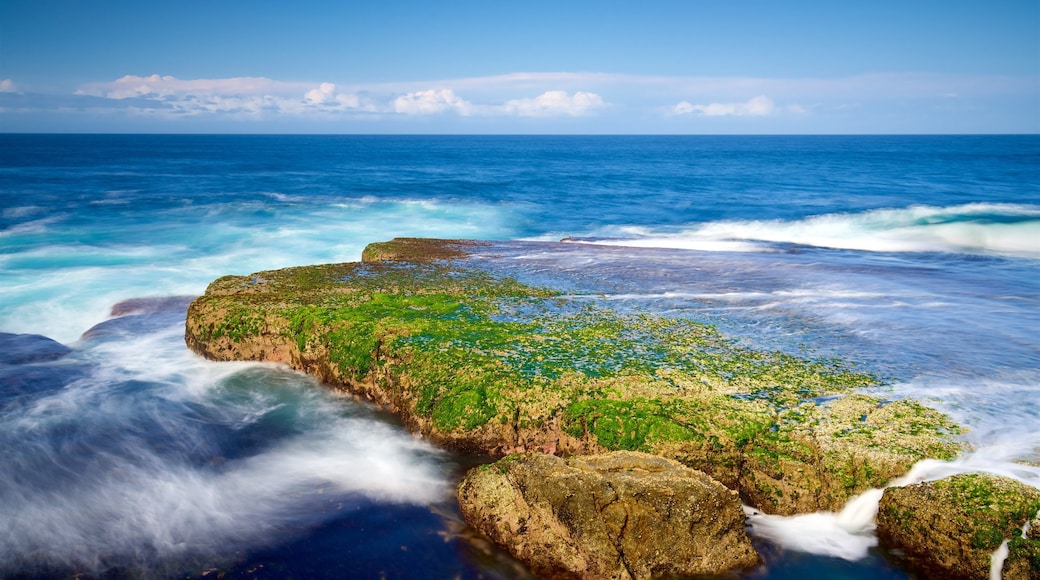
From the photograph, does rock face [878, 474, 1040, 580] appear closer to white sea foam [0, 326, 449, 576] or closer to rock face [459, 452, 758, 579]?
rock face [459, 452, 758, 579]

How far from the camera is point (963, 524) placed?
607 centimetres

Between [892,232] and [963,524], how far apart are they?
84.1 ft

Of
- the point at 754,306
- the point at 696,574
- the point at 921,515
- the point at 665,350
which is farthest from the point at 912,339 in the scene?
the point at 696,574

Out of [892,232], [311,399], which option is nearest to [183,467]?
[311,399]

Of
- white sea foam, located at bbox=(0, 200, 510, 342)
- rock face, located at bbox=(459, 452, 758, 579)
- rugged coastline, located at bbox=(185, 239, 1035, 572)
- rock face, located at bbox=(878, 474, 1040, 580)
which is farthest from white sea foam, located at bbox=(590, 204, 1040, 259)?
rock face, located at bbox=(459, 452, 758, 579)

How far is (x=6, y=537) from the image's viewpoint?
22.1ft

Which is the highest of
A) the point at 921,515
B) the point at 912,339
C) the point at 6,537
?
the point at 912,339

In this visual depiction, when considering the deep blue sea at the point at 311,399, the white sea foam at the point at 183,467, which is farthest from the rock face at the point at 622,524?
the white sea foam at the point at 183,467

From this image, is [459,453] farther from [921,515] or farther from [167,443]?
[921,515]

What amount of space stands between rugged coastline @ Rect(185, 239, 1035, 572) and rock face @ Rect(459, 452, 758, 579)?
1.06 m

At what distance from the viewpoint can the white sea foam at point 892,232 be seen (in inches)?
890

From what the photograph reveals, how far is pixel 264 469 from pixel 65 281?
14680mm

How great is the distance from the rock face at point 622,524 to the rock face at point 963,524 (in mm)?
1547

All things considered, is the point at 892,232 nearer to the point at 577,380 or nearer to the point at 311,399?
the point at 577,380
